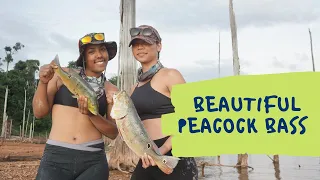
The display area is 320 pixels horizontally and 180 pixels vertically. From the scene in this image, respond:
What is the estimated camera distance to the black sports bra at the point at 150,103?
2.89 m

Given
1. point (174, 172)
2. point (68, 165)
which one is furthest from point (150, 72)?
point (68, 165)

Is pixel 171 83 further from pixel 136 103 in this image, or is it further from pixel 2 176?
pixel 2 176

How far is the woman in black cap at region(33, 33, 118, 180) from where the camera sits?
2902 mm

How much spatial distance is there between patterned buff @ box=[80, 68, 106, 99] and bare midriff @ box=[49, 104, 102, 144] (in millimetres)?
251

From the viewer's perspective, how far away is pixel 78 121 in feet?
9.97

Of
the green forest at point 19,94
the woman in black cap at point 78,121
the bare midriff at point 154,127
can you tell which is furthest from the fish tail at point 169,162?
the green forest at point 19,94

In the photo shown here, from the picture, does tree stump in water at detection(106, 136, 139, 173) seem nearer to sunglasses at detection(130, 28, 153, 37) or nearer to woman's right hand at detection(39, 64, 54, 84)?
woman's right hand at detection(39, 64, 54, 84)

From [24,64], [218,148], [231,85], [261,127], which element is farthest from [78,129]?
[24,64]

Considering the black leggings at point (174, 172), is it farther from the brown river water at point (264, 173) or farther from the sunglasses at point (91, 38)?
the brown river water at point (264, 173)

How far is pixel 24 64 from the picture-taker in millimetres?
53969

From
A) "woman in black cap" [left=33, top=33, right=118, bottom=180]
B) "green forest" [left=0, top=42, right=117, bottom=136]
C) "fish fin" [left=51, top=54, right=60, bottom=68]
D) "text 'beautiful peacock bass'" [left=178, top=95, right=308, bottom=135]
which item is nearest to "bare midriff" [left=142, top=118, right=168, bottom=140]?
"woman in black cap" [left=33, top=33, right=118, bottom=180]

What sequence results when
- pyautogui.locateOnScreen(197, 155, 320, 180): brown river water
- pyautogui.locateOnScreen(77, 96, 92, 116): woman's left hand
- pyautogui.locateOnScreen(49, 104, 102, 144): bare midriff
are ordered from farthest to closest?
pyautogui.locateOnScreen(197, 155, 320, 180): brown river water → pyautogui.locateOnScreen(49, 104, 102, 144): bare midriff → pyautogui.locateOnScreen(77, 96, 92, 116): woman's left hand

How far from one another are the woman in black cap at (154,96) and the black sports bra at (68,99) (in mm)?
303

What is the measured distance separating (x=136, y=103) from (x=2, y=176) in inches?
305
